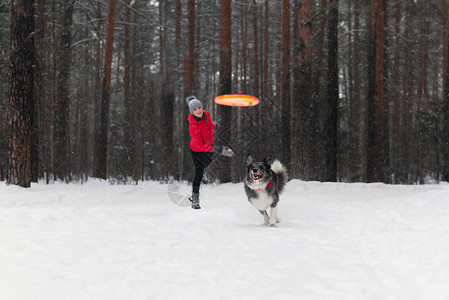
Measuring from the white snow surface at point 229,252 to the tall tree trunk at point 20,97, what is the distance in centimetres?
196

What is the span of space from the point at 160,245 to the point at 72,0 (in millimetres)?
14483

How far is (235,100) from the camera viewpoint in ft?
40.0

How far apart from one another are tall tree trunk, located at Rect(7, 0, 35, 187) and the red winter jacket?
537cm

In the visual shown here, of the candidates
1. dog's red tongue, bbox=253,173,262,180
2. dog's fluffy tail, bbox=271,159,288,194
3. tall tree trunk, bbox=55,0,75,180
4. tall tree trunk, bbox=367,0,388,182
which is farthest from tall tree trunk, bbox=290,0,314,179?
tall tree trunk, bbox=55,0,75,180

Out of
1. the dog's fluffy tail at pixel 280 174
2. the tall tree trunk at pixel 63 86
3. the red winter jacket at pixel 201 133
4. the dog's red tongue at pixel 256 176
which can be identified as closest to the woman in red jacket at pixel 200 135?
the red winter jacket at pixel 201 133

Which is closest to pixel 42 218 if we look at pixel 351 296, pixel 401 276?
pixel 351 296

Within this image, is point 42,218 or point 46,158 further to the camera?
point 46,158

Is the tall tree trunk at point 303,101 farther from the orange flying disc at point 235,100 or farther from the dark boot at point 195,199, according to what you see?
the dark boot at point 195,199

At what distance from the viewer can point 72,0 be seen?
15.3 m

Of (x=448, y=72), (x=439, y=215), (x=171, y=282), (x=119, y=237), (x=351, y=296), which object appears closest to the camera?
(x=351, y=296)

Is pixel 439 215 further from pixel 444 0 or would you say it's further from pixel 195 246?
pixel 444 0

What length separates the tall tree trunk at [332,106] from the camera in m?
12.1

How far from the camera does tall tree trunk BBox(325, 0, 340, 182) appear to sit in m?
12.1

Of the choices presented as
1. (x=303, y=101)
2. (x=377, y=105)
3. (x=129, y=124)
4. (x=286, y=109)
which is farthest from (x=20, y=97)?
(x=377, y=105)
